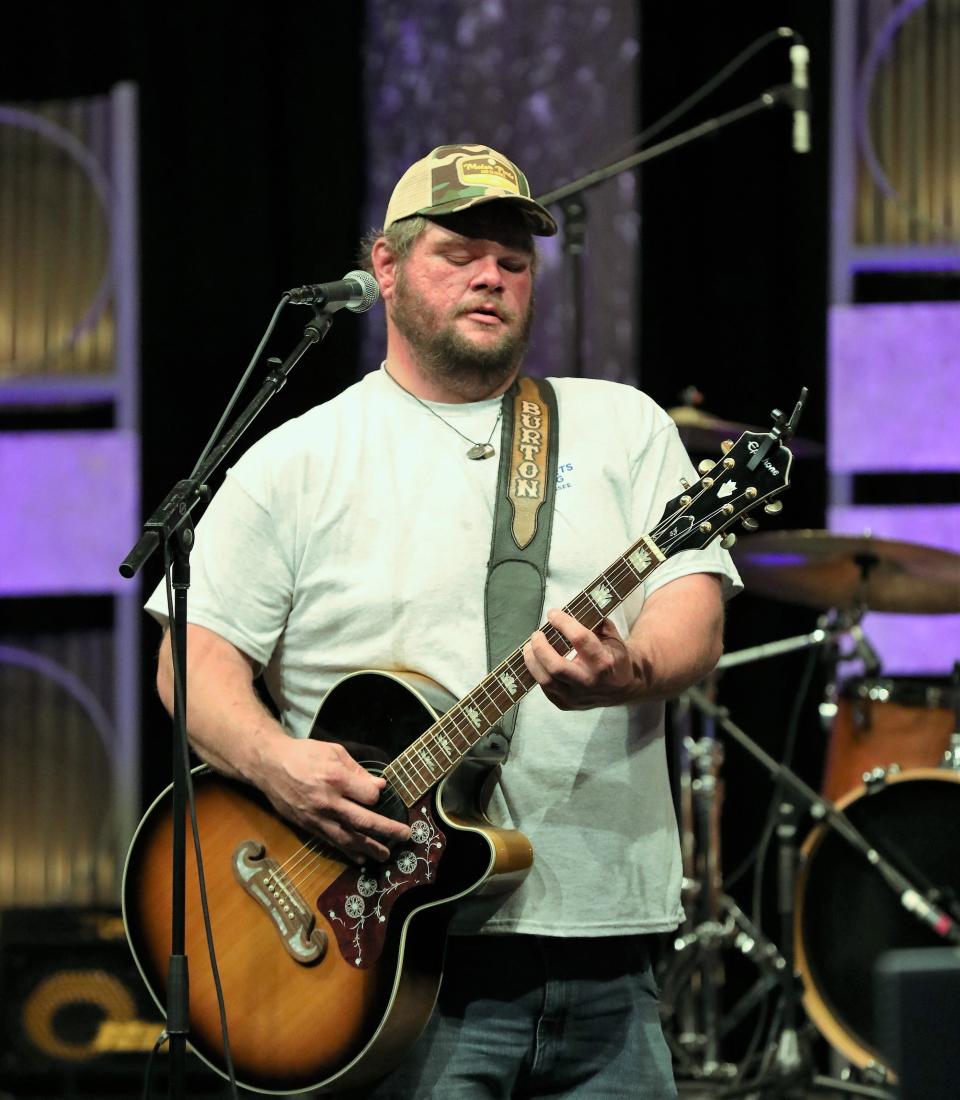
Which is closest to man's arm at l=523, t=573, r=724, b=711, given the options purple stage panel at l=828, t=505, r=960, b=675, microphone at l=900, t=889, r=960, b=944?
microphone at l=900, t=889, r=960, b=944

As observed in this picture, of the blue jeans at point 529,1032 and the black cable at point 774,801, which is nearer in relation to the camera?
the blue jeans at point 529,1032

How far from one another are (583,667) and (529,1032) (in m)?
0.65

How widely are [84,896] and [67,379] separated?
1919 mm

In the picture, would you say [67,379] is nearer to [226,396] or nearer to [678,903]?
[226,396]

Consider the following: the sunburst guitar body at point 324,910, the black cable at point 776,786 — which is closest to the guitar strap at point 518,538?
the sunburst guitar body at point 324,910

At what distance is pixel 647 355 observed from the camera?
18.3 ft

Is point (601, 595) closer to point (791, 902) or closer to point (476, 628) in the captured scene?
point (476, 628)

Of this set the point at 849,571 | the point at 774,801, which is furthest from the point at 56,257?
the point at 774,801

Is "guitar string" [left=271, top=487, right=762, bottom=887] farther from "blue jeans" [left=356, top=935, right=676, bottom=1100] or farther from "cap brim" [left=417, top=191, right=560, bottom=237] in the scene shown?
"cap brim" [left=417, top=191, right=560, bottom=237]

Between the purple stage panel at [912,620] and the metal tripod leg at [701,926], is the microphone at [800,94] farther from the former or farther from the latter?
the metal tripod leg at [701,926]

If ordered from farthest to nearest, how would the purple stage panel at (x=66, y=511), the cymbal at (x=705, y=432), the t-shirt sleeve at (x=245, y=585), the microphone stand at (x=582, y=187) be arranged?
the purple stage panel at (x=66, y=511)
the cymbal at (x=705, y=432)
the microphone stand at (x=582, y=187)
the t-shirt sleeve at (x=245, y=585)

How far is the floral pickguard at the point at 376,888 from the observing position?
2641 millimetres

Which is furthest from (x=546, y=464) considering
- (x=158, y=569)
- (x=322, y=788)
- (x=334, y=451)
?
(x=158, y=569)

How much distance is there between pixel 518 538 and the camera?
2.79 metres
